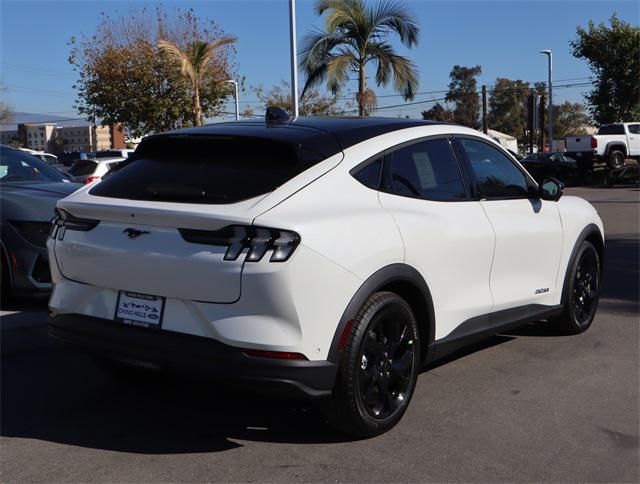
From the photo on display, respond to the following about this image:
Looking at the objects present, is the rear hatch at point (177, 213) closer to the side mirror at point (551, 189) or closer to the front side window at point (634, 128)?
the side mirror at point (551, 189)

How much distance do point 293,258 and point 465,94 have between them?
7918 centimetres

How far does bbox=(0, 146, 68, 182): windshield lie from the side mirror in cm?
523

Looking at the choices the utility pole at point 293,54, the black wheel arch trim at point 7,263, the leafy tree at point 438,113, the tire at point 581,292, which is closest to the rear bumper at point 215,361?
the tire at point 581,292

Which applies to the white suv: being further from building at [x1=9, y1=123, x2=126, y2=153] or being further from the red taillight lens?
building at [x1=9, y1=123, x2=126, y2=153]

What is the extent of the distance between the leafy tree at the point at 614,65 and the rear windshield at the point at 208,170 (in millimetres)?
33299

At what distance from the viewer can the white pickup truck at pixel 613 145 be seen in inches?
1208

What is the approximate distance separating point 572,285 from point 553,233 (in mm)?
588

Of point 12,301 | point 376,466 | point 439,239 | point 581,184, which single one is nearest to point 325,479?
point 376,466

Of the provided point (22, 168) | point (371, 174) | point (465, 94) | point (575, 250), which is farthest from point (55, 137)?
point (371, 174)

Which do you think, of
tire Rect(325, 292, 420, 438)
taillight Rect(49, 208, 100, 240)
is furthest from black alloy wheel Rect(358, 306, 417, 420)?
taillight Rect(49, 208, 100, 240)

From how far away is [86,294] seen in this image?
160 inches

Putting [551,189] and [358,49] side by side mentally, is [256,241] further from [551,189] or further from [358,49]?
[358,49]

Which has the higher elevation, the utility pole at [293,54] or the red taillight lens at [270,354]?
the utility pole at [293,54]

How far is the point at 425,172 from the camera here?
183 inches
